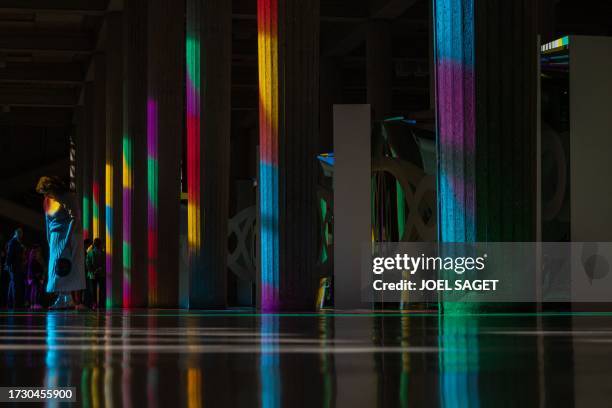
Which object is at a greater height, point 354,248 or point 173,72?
point 173,72

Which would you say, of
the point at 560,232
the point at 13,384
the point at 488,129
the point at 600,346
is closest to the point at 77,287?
the point at 560,232

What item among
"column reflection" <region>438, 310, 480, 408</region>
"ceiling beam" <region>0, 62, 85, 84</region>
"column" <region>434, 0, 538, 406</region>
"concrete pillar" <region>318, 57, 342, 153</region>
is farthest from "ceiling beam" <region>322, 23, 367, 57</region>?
"column reflection" <region>438, 310, 480, 408</region>

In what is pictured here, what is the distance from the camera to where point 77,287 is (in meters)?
18.9

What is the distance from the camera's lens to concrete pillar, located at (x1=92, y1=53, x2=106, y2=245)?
122 ft

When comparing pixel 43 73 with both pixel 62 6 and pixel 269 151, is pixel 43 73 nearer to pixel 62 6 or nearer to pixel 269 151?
pixel 62 6

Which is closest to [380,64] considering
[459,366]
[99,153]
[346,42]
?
[346,42]

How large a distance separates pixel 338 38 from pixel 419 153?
19204 mm

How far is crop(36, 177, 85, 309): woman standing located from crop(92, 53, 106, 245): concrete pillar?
18.0 metres

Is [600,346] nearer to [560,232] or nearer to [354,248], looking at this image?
[560,232]

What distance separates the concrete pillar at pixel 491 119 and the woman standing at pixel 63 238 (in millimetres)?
9060

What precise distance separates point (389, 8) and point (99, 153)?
11081 mm

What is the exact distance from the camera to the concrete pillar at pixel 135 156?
25.8 m

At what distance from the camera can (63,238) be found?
60.4ft

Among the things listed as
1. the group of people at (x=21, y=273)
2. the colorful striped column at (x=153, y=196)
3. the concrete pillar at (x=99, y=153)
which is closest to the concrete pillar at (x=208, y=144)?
the colorful striped column at (x=153, y=196)
